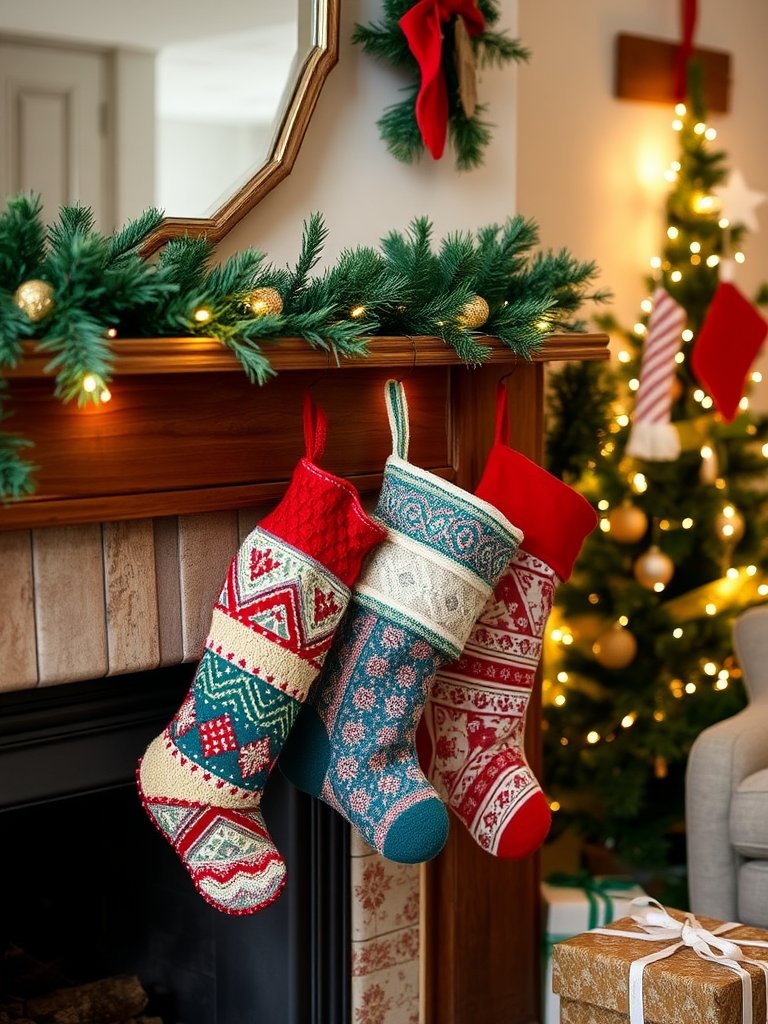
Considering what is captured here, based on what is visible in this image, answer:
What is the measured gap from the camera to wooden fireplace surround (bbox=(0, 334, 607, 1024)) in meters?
1.49

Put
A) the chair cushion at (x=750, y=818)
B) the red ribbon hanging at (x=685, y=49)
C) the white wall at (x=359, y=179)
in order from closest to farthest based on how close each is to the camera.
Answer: the white wall at (x=359, y=179) → the chair cushion at (x=750, y=818) → the red ribbon hanging at (x=685, y=49)

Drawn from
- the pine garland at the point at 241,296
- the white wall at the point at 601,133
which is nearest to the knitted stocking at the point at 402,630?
the pine garland at the point at 241,296

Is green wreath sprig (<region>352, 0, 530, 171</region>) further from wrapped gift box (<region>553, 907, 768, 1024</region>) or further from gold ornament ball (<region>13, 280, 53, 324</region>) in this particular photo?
wrapped gift box (<region>553, 907, 768, 1024</region>)

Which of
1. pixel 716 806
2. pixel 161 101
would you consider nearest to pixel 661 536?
pixel 716 806

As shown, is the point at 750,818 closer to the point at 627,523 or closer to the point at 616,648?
the point at 616,648

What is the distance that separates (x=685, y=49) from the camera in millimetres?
2965

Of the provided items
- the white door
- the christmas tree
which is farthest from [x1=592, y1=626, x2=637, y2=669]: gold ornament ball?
the white door

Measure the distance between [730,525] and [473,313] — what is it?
1251 millimetres

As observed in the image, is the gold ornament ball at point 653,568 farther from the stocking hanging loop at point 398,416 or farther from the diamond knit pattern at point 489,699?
the stocking hanging loop at point 398,416

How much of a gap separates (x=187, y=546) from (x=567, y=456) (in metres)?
1.22

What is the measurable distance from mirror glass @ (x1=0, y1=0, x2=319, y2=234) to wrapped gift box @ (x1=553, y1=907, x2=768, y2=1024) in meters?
1.14

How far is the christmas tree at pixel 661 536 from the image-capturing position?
271 cm

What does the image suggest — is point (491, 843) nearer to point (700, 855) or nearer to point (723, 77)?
point (700, 855)

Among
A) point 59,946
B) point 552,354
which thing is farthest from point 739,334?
point 59,946
